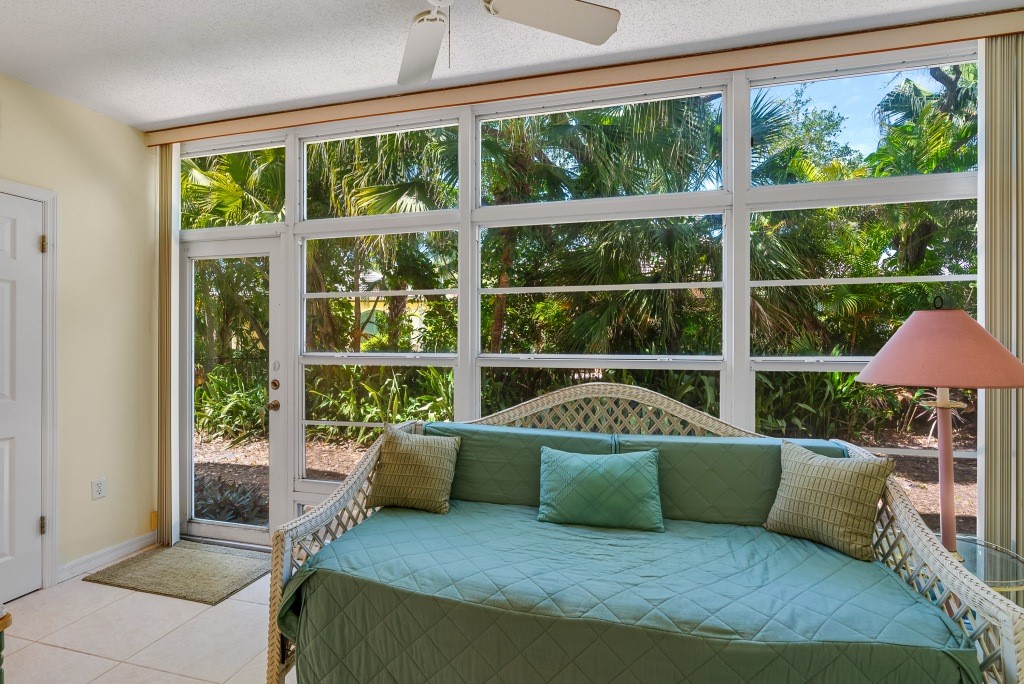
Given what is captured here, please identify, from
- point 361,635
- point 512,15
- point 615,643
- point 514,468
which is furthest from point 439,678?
point 512,15

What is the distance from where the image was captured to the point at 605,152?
2.79 meters

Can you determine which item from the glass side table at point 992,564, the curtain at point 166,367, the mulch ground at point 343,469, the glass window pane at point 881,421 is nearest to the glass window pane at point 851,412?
the glass window pane at point 881,421

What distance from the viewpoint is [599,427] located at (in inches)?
101

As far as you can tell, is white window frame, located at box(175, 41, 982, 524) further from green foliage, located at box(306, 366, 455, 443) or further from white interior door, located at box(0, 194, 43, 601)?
white interior door, located at box(0, 194, 43, 601)

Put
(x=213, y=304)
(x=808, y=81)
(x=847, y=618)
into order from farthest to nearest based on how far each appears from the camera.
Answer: (x=213, y=304) < (x=808, y=81) < (x=847, y=618)

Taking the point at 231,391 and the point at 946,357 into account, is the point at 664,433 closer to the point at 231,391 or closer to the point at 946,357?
the point at 946,357

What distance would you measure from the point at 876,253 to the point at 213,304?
Answer: 12.3 feet

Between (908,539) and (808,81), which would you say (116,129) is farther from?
(908,539)

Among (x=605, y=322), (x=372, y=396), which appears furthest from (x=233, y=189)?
(x=605, y=322)

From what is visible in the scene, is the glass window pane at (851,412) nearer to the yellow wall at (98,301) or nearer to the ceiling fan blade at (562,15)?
the ceiling fan blade at (562,15)

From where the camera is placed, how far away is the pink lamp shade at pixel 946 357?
1.75m

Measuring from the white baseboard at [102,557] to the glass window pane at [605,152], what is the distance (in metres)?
2.93

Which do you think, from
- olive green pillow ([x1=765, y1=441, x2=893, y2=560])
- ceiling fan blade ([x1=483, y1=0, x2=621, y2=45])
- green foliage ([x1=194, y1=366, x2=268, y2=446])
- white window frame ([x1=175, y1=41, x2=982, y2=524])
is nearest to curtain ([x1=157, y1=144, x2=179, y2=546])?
green foliage ([x1=194, y1=366, x2=268, y2=446])

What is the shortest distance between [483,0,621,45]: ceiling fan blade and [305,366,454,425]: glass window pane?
182cm
